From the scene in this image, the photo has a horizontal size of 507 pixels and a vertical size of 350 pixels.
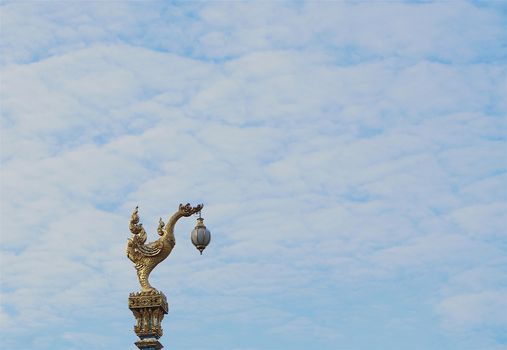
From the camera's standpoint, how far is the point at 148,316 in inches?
1764

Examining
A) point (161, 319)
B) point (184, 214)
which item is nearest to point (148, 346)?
point (161, 319)

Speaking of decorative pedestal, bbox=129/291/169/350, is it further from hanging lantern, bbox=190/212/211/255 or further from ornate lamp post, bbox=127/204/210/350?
hanging lantern, bbox=190/212/211/255

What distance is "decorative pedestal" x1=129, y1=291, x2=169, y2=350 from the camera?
146 feet

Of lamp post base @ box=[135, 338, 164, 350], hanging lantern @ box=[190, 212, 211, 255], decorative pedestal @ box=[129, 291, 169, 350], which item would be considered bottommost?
lamp post base @ box=[135, 338, 164, 350]

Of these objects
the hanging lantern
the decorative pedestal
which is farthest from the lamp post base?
the hanging lantern

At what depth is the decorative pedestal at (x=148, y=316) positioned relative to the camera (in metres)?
44.5

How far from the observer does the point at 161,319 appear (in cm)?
4491

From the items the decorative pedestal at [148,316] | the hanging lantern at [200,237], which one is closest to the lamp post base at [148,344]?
the decorative pedestal at [148,316]

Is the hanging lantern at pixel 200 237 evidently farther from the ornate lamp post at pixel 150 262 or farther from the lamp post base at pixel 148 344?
the lamp post base at pixel 148 344

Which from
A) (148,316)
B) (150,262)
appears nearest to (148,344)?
(148,316)

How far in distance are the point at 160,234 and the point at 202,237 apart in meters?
1.34

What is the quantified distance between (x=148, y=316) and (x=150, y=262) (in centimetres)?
148

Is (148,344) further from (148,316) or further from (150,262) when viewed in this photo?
(150,262)

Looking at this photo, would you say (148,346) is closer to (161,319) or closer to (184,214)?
(161,319)
